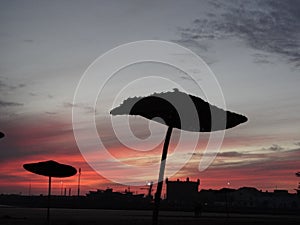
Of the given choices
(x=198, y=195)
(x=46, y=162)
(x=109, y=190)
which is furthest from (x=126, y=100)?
(x=109, y=190)

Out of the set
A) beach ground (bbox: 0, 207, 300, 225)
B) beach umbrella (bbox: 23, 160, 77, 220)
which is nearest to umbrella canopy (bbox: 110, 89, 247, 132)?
beach umbrella (bbox: 23, 160, 77, 220)

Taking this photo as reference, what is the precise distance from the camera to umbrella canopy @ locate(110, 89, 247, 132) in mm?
12102

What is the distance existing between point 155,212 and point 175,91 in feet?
9.43

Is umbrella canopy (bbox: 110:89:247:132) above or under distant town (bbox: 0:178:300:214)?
under

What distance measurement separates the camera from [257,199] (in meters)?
132

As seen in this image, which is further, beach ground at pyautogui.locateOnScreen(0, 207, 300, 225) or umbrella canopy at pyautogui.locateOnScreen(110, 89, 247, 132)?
beach ground at pyautogui.locateOnScreen(0, 207, 300, 225)

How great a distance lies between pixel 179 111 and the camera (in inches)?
481

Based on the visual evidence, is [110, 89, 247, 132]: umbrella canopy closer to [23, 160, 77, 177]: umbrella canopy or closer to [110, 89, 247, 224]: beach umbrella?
[110, 89, 247, 224]: beach umbrella

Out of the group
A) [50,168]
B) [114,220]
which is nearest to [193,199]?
[114,220]

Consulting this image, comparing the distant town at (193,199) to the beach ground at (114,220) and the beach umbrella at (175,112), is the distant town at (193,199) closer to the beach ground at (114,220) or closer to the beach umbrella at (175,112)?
the beach ground at (114,220)

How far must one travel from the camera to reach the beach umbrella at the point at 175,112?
12086 millimetres

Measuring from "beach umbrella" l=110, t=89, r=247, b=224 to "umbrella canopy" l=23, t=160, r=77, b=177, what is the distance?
3.23 m

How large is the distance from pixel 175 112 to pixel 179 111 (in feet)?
0.32

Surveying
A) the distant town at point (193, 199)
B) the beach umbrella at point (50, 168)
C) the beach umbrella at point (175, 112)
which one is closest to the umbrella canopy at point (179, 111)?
the beach umbrella at point (175, 112)
